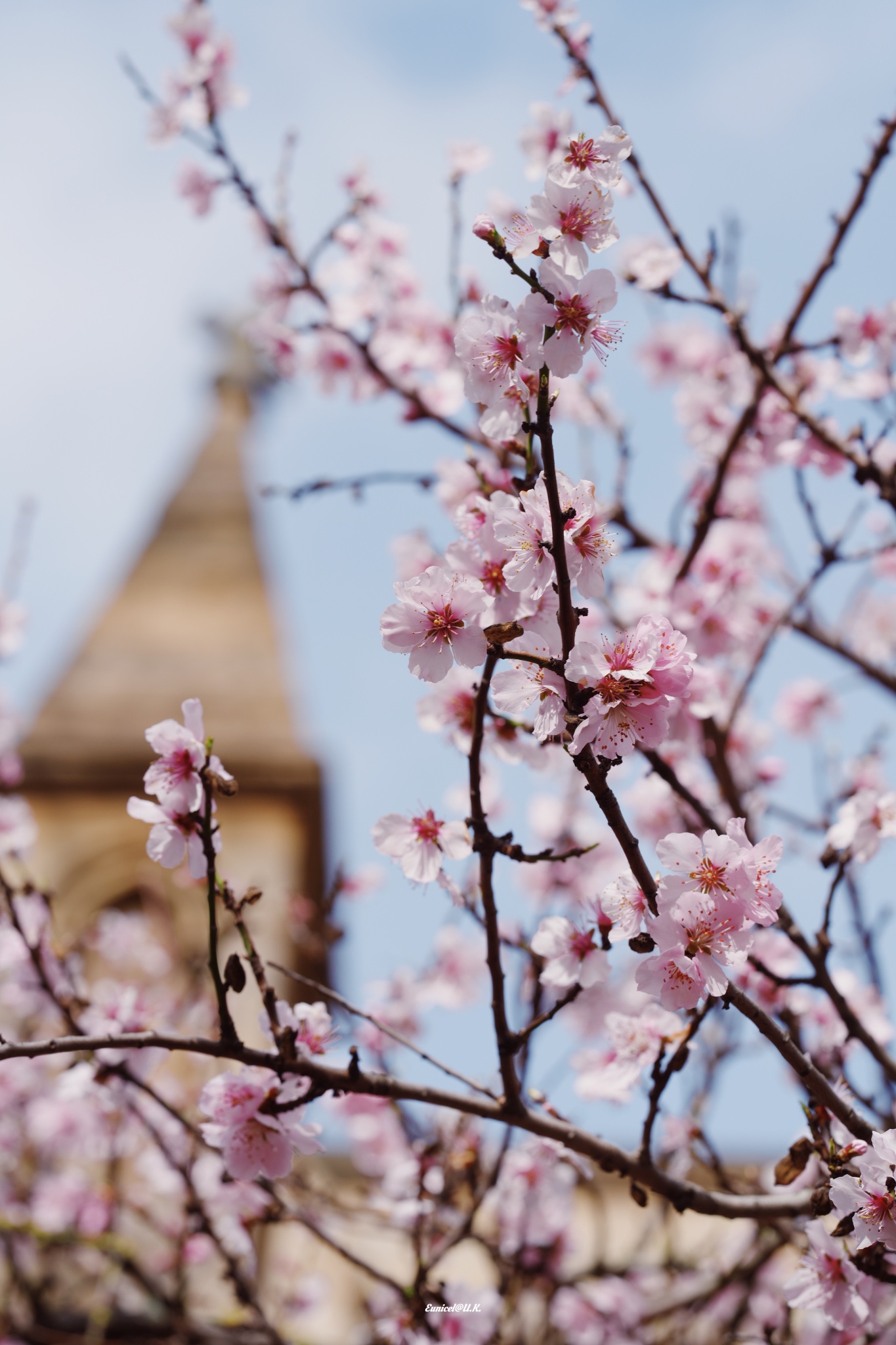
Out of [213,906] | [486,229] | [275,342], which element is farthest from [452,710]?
[275,342]

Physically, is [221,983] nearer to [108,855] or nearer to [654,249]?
[654,249]

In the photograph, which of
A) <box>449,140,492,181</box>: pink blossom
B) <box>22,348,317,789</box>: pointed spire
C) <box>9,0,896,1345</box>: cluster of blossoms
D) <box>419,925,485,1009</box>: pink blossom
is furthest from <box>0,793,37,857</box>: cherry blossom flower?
<box>22,348,317,789</box>: pointed spire

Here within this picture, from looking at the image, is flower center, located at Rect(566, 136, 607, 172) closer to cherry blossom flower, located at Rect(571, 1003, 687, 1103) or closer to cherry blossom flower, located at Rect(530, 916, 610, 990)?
cherry blossom flower, located at Rect(530, 916, 610, 990)

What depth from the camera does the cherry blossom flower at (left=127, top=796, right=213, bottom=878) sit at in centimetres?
193

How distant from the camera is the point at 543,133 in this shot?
3438mm

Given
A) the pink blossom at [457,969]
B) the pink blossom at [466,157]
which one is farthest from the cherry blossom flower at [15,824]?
the pink blossom at [466,157]

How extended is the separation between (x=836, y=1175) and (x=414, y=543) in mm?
2077

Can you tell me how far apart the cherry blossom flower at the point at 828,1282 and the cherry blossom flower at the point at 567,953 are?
60 cm

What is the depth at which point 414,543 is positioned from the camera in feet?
10.9

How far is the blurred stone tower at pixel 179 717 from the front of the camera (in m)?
9.98

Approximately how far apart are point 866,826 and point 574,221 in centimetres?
159

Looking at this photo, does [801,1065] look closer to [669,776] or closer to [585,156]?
[669,776]

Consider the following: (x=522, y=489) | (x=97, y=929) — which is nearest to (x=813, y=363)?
(x=522, y=489)

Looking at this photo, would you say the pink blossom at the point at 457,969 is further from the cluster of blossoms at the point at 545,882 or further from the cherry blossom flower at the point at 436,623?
the cherry blossom flower at the point at 436,623
